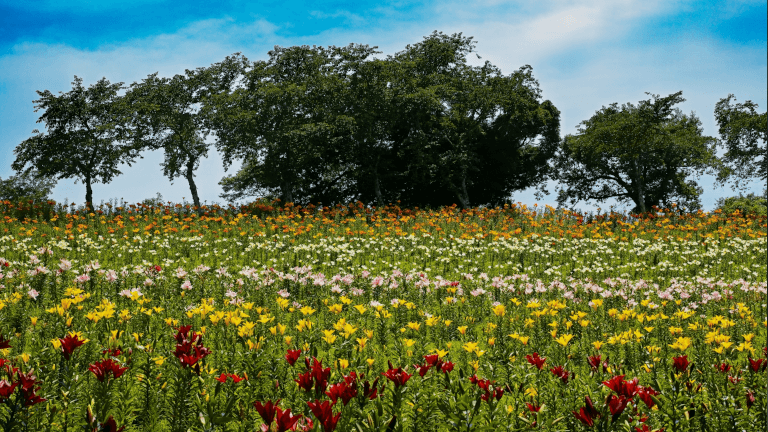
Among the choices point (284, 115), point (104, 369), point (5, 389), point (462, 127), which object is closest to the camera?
point (5, 389)

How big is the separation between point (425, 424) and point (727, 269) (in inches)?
438

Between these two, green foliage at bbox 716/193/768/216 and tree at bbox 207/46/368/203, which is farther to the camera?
green foliage at bbox 716/193/768/216

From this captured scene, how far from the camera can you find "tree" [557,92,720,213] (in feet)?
84.5

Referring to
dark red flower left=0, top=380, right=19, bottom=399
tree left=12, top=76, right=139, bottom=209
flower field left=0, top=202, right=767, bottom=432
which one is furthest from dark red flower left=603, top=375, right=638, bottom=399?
A: tree left=12, top=76, right=139, bottom=209

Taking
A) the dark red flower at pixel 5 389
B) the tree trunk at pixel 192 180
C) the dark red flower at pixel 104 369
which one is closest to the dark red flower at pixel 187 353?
the dark red flower at pixel 104 369

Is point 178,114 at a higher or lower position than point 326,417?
higher

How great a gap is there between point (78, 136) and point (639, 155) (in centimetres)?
3090

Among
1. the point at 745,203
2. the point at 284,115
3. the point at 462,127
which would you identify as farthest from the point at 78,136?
the point at 745,203

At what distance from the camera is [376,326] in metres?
5.93

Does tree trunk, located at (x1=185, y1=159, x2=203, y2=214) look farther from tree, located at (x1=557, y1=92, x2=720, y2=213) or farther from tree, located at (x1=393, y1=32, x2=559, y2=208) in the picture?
tree, located at (x1=557, y1=92, x2=720, y2=213)

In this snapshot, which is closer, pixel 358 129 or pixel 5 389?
pixel 5 389

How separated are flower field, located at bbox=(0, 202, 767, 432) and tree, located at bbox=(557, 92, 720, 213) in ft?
33.2

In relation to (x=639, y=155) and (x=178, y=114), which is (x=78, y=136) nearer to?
(x=178, y=114)

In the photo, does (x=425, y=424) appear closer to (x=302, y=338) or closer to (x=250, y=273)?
(x=302, y=338)
